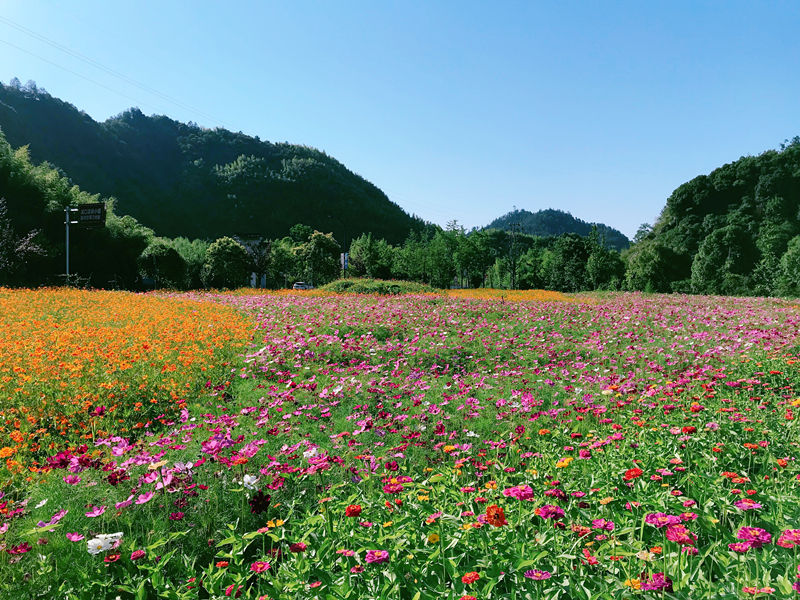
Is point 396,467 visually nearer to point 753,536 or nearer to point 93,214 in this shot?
point 753,536

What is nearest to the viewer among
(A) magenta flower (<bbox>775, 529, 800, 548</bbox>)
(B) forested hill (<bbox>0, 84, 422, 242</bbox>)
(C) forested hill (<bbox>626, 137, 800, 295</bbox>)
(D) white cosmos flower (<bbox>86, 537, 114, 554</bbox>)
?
(A) magenta flower (<bbox>775, 529, 800, 548</bbox>)

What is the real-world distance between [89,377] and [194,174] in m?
91.0

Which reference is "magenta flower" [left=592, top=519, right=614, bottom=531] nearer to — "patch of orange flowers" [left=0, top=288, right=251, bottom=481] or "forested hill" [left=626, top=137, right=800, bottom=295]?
"patch of orange flowers" [left=0, top=288, right=251, bottom=481]

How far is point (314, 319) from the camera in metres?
10.9

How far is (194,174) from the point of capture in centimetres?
8494

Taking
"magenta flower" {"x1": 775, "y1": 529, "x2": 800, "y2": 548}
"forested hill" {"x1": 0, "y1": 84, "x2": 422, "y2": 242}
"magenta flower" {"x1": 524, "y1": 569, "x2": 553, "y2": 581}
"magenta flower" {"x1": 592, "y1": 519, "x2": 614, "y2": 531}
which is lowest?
"magenta flower" {"x1": 524, "y1": 569, "x2": 553, "y2": 581}

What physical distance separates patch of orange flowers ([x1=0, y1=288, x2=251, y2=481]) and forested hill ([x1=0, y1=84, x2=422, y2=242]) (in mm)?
76412

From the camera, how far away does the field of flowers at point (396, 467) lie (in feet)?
6.67

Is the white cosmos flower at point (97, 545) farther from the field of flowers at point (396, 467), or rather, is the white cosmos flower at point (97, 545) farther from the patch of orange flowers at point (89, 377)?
the patch of orange flowers at point (89, 377)

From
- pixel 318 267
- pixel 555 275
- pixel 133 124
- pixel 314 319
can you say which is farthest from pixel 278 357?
pixel 133 124

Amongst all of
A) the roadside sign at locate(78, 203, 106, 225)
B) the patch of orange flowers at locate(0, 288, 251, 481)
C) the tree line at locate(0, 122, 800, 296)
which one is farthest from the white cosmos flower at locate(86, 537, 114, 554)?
the roadside sign at locate(78, 203, 106, 225)

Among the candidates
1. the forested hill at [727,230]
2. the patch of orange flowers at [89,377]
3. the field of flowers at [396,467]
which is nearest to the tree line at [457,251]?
the forested hill at [727,230]

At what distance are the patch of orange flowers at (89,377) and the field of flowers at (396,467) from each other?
44 millimetres

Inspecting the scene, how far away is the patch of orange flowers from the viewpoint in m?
4.65
